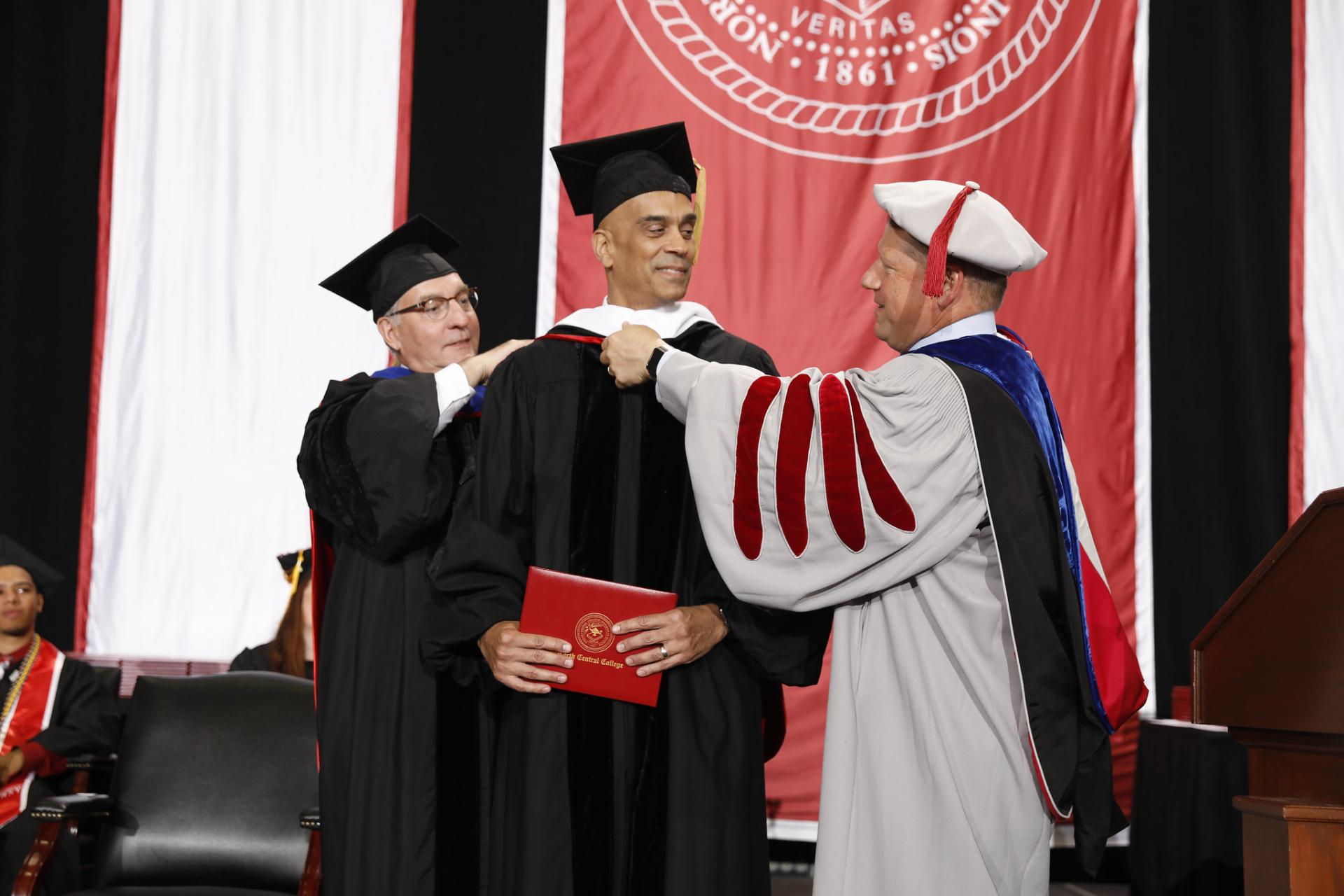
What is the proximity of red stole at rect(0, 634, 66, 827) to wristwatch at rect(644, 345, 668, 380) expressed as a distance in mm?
2932

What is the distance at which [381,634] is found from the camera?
2.84 meters

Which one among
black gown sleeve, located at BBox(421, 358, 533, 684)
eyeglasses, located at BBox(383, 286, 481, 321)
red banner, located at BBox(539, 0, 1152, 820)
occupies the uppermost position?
red banner, located at BBox(539, 0, 1152, 820)

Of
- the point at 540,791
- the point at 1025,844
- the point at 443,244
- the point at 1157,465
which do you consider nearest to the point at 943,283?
the point at 1025,844

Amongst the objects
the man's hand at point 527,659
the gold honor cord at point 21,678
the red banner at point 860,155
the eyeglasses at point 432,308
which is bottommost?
the gold honor cord at point 21,678

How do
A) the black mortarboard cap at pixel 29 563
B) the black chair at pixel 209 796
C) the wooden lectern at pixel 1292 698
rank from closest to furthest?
1. the wooden lectern at pixel 1292 698
2. the black chair at pixel 209 796
3. the black mortarboard cap at pixel 29 563

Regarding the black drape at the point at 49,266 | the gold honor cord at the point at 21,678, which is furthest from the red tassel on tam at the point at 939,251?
the black drape at the point at 49,266

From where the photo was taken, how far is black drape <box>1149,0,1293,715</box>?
523cm

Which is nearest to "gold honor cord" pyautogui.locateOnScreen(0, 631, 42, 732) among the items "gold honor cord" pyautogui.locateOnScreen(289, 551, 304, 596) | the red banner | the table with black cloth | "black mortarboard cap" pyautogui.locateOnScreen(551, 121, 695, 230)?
"gold honor cord" pyautogui.locateOnScreen(289, 551, 304, 596)

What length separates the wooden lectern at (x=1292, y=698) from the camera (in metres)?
1.84

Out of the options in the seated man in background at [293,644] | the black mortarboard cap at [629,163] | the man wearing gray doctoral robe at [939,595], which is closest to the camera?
the man wearing gray doctoral robe at [939,595]

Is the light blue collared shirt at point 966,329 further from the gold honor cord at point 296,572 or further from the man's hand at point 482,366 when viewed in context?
the gold honor cord at point 296,572

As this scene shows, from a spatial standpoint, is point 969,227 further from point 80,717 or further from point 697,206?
point 80,717

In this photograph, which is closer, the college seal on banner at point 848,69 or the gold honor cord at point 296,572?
the gold honor cord at point 296,572

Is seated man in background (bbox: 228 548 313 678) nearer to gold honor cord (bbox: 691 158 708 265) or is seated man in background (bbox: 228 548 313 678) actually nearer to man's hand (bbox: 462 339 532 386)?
man's hand (bbox: 462 339 532 386)
